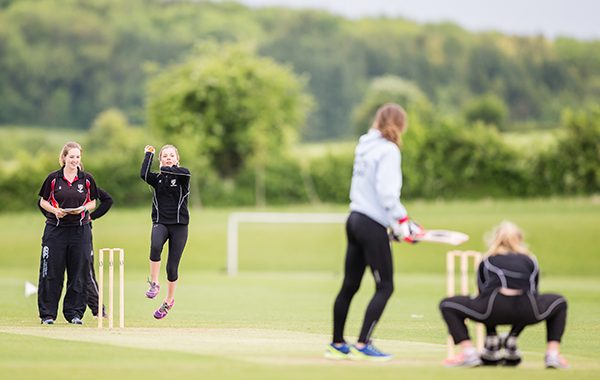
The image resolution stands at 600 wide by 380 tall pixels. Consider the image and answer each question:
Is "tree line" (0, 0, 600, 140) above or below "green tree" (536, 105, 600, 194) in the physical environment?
above

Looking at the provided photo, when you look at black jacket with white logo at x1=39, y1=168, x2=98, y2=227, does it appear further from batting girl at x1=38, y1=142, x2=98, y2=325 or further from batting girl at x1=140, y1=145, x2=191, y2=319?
batting girl at x1=140, y1=145, x2=191, y2=319

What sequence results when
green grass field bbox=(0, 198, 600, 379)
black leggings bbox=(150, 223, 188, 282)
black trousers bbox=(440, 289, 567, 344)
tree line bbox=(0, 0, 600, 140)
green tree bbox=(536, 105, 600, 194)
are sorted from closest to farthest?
1. green grass field bbox=(0, 198, 600, 379)
2. black trousers bbox=(440, 289, 567, 344)
3. black leggings bbox=(150, 223, 188, 282)
4. green tree bbox=(536, 105, 600, 194)
5. tree line bbox=(0, 0, 600, 140)

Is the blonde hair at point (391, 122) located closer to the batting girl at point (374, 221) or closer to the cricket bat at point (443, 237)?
the batting girl at point (374, 221)

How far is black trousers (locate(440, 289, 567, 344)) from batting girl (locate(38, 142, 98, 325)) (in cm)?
557

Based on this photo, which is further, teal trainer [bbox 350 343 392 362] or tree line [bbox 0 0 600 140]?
tree line [bbox 0 0 600 140]

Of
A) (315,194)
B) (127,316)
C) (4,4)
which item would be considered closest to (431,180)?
(315,194)

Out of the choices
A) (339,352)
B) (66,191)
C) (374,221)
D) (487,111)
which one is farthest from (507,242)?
(487,111)

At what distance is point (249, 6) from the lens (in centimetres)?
12331

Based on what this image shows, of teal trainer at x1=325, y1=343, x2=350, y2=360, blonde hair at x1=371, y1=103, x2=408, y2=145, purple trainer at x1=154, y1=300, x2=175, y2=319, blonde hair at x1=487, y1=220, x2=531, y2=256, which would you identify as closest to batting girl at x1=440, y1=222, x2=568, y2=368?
blonde hair at x1=487, y1=220, x2=531, y2=256

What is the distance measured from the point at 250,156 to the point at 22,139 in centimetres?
3650

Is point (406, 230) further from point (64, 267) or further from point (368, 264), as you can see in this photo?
point (64, 267)

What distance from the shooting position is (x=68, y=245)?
1402 centimetres

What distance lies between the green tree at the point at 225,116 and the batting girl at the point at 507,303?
4211cm

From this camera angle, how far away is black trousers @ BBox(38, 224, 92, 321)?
45.8ft
